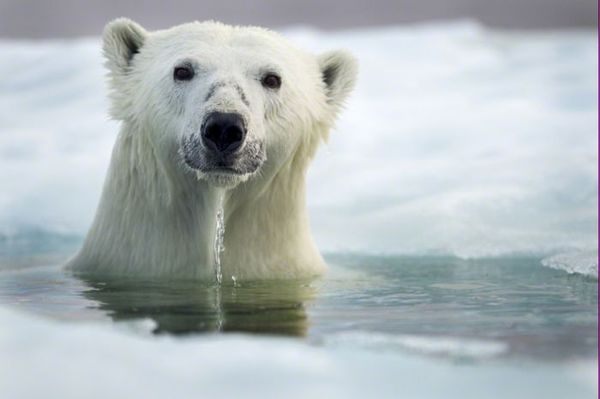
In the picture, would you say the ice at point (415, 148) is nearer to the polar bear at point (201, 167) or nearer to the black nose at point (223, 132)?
the polar bear at point (201, 167)

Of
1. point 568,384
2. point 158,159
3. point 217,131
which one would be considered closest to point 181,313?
point 217,131

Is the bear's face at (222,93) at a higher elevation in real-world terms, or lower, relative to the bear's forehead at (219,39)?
lower

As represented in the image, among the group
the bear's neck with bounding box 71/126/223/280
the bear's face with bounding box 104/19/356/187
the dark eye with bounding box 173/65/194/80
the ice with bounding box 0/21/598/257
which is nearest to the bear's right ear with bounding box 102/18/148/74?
the bear's face with bounding box 104/19/356/187

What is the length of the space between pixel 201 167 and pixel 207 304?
1.83 feet

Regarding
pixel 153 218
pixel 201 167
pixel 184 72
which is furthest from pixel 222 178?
pixel 153 218

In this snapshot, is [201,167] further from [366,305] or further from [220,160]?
[366,305]

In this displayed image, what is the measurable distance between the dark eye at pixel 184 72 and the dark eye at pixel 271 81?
30 centimetres

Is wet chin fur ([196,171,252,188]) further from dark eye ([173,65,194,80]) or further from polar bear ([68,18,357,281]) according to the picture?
dark eye ([173,65,194,80])

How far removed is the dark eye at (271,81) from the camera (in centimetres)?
450

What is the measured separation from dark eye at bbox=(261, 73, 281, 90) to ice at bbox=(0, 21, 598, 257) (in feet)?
3.76

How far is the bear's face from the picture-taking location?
13.7 ft

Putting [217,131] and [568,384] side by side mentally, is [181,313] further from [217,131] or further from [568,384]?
[568,384]

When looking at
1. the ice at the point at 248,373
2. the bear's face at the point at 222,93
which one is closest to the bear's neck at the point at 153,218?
the bear's face at the point at 222,93

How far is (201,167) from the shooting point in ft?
13.8
